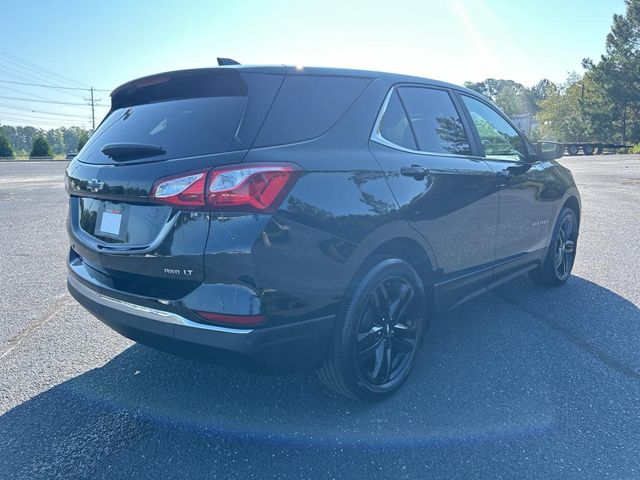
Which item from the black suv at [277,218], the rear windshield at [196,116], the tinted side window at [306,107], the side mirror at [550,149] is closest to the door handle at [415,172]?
the black suv at [277,218]

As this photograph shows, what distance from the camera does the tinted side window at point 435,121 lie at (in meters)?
2.90

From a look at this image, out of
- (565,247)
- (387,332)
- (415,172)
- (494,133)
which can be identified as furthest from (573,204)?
(387,332)

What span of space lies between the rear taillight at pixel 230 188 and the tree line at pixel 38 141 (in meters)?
38.7

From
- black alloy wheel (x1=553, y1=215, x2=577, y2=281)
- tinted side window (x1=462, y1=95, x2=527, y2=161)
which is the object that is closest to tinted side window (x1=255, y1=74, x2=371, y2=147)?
tinted side window (x1=462, y1=95, x2=527, y2=161)

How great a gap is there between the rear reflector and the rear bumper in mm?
30

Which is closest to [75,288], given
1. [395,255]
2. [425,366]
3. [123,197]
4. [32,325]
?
[123,197]

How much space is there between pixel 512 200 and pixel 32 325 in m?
3.85

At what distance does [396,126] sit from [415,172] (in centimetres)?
30

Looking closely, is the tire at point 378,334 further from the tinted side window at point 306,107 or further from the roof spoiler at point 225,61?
the roof spoiler at point 225,61

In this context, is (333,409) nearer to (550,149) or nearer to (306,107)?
(306,107)

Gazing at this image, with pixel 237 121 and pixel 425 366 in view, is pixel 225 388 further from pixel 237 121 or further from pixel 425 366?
pixel 237 121

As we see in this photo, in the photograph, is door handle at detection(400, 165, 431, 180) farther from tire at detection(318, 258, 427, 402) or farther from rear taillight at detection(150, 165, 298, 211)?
rear taillight at detection(150, 165, 298, 211)

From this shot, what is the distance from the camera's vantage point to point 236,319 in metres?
1.96

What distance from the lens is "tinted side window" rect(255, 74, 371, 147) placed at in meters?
2.12
